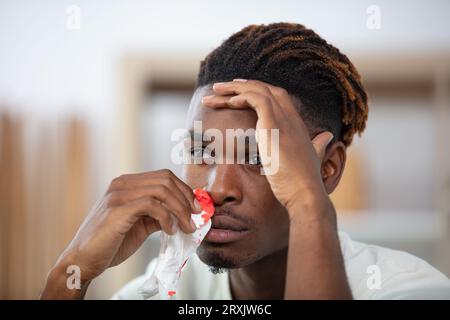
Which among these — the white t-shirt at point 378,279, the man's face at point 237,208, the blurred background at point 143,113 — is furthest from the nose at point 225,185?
the blurred background at point 143,113

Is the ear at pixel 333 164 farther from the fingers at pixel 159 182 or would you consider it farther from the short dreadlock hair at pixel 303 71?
the fingers at pixel 159 182

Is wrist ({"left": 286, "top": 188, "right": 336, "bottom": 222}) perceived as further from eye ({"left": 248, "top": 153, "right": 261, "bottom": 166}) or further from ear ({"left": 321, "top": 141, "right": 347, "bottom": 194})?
ear ({"left": 321, "top": 141, "right": 347, "bottom": 194})

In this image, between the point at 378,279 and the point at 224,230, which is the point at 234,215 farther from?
the point at 378,279

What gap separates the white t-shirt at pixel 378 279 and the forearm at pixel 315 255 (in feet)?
0.63

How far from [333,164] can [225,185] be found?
1.17ft

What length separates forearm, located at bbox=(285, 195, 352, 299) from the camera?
39.4 inches

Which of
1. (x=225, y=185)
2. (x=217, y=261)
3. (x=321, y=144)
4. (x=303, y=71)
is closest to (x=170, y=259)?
(x=217, y=261)

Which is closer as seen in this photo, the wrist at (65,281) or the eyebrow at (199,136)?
the wrist at (65,281)

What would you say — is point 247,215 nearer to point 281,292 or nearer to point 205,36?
point 281,292

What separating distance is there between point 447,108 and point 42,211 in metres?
2.43

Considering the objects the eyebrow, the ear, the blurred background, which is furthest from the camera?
the blurred background

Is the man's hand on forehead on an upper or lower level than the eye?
upper

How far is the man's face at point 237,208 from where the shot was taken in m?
1.26
